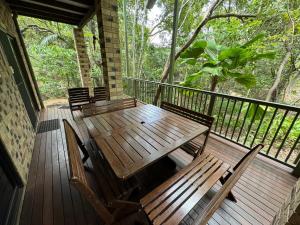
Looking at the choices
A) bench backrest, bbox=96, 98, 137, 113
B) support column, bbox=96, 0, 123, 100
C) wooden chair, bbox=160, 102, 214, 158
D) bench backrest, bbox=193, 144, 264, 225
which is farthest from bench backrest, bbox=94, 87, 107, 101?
bench backrest, bbox=193, 144, 264, 225

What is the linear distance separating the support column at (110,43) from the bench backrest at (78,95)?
1500 millimetres

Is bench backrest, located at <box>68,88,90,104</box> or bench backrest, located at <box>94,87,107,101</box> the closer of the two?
bench backrest, located at <box>68,88,90,104</box>

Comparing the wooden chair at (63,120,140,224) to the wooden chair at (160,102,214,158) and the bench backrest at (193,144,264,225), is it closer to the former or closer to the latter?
the bench backrest at (193,144,264,225)

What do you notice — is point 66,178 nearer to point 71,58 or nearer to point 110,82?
point 110,82

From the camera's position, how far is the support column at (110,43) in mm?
2357

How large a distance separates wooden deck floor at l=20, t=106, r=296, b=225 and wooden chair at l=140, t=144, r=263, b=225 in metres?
0.46

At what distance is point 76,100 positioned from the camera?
385 centimetres

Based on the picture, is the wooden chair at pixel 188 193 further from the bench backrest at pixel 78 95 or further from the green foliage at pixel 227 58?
the bench backrest at pixel 78 95

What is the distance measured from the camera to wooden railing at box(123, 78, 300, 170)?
200cm

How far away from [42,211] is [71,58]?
6.79 m

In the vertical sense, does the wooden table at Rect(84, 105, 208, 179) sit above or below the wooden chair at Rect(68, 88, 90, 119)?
above

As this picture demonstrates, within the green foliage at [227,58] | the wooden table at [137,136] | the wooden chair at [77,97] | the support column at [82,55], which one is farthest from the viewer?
the support column at [82,55]

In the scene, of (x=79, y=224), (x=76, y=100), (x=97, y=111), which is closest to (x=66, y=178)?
(x=79, y=224)

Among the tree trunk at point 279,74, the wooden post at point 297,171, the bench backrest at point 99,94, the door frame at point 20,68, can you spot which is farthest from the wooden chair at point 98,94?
the tree trunk at point 279,74
